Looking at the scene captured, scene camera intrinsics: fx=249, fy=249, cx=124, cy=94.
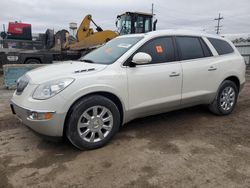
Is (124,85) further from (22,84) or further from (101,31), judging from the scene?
(101,31)

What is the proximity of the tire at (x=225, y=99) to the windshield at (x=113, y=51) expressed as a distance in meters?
2.10

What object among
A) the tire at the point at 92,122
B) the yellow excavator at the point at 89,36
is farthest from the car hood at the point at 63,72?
the yellow excavator at the point at 89,36

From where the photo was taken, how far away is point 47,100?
10.6 ft

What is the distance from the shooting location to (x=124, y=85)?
376 centimetres

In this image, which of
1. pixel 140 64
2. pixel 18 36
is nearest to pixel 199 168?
pixel 140 64

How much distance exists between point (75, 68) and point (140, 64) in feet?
3.33

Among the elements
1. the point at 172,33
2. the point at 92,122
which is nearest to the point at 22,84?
the point at 92,122

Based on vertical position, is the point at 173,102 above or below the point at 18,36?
below

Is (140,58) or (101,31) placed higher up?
(101,31)

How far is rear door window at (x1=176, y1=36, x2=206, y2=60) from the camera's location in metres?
4.50

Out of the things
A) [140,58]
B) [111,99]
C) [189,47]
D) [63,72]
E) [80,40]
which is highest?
[80,40]

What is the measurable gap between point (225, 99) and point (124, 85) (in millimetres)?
2551

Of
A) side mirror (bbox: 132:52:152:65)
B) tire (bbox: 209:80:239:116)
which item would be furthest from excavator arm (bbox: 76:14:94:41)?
side mirror (bbox: 132:52:152:65)

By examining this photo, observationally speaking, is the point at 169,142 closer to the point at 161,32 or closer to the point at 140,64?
the point at 140,64
